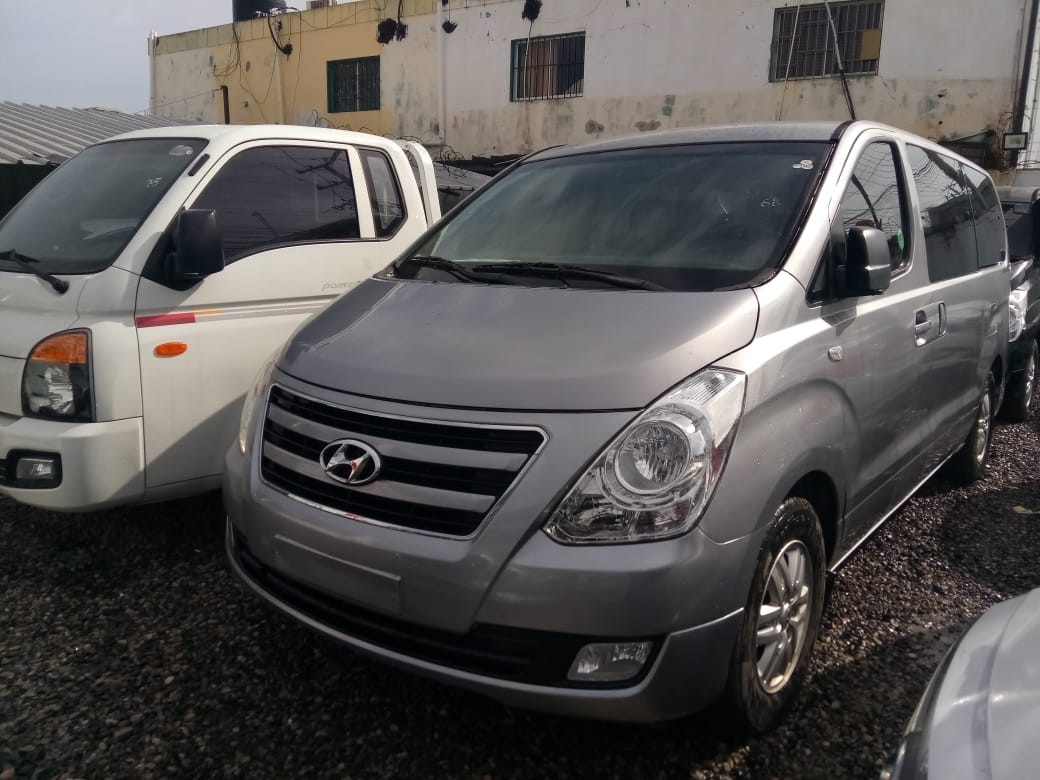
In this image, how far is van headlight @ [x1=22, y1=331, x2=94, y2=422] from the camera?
128 inches

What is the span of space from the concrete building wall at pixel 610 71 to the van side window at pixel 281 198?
37.3 feet

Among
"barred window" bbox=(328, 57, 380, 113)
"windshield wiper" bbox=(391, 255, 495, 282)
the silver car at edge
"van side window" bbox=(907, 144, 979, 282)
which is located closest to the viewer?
the silver car at edge

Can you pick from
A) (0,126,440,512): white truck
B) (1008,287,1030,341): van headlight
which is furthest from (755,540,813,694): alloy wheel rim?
(1008,287,1030,341): van headlight

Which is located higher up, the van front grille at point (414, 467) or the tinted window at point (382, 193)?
the tinted window at point (382, 193)

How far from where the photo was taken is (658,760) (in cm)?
239

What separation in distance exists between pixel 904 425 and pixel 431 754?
2127 mm

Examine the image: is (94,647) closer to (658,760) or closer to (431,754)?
(431,754)

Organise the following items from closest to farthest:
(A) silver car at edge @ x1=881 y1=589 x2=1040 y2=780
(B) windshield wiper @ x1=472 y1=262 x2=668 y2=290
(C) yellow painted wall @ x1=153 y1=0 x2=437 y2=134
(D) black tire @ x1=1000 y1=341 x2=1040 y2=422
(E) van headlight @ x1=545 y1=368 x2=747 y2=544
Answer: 1. (A) silver car at edge @ x1=881 y1=589 x2=1040 y2=780
2. (E) van headlight @ x1=545 y1=368 x2=747 y2=544
3. (B) windshield wiper @ x1=472 y1=262 x2=668 y2=290
4. (D) black tire @ x1=1000 y1=341 x2=1040 y2=422
5. (C) yellow painted wall @ x1=153 y1=0 x2=437 y2=134

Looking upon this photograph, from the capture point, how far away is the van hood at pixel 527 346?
2137mm

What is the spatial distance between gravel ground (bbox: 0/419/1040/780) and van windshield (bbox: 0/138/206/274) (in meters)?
→ 1.33

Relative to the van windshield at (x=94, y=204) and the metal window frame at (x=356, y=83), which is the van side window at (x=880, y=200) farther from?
the metal window frame at (x=356, y=83)

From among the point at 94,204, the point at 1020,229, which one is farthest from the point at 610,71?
the point at 94,204

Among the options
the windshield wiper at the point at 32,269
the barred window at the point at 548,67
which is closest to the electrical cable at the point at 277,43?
the barred window at the point at 548,67

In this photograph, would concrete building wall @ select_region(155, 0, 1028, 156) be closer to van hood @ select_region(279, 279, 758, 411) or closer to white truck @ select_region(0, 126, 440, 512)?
white truck @ select_region(0, 126, 440, 512)
